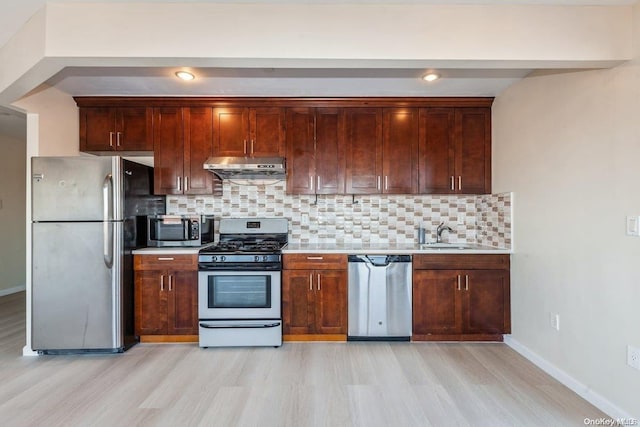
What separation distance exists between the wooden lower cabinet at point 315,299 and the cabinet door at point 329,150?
82 centimetres

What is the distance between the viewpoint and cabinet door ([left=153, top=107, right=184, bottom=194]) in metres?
3.32

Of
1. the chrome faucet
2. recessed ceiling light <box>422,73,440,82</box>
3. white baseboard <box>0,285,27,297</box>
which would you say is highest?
recessed ceiling light <box>422,73,440,82</box>

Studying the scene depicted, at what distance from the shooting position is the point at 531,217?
2732 millimetres

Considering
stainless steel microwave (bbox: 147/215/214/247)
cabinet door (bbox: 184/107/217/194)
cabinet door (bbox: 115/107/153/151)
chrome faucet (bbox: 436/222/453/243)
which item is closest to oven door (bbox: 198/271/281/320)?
stainless steel microwave (bbox: 147/215/214/247)

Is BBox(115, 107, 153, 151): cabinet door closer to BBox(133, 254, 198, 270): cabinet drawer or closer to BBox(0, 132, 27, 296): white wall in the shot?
BBox(133, 254, 198, 270): cabinet drawer

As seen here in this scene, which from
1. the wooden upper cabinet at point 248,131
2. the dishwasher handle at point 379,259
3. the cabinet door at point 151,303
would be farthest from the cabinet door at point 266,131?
the cabinet door at point 151,303

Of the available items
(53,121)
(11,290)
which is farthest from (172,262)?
(11,290)

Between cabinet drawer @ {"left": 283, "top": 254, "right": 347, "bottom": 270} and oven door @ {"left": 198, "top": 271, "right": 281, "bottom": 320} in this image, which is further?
cabinet drawer @ {"left": 283, "top": 254, "right": 347, "bottom": 270}

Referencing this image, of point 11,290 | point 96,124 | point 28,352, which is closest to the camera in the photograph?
point 28,352

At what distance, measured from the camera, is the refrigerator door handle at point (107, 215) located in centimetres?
276

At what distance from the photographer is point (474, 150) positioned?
3377mm

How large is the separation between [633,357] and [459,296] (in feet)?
4.27

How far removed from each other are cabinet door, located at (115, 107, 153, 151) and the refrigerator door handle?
706 millimetres

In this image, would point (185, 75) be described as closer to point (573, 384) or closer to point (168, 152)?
point (168, 152)
